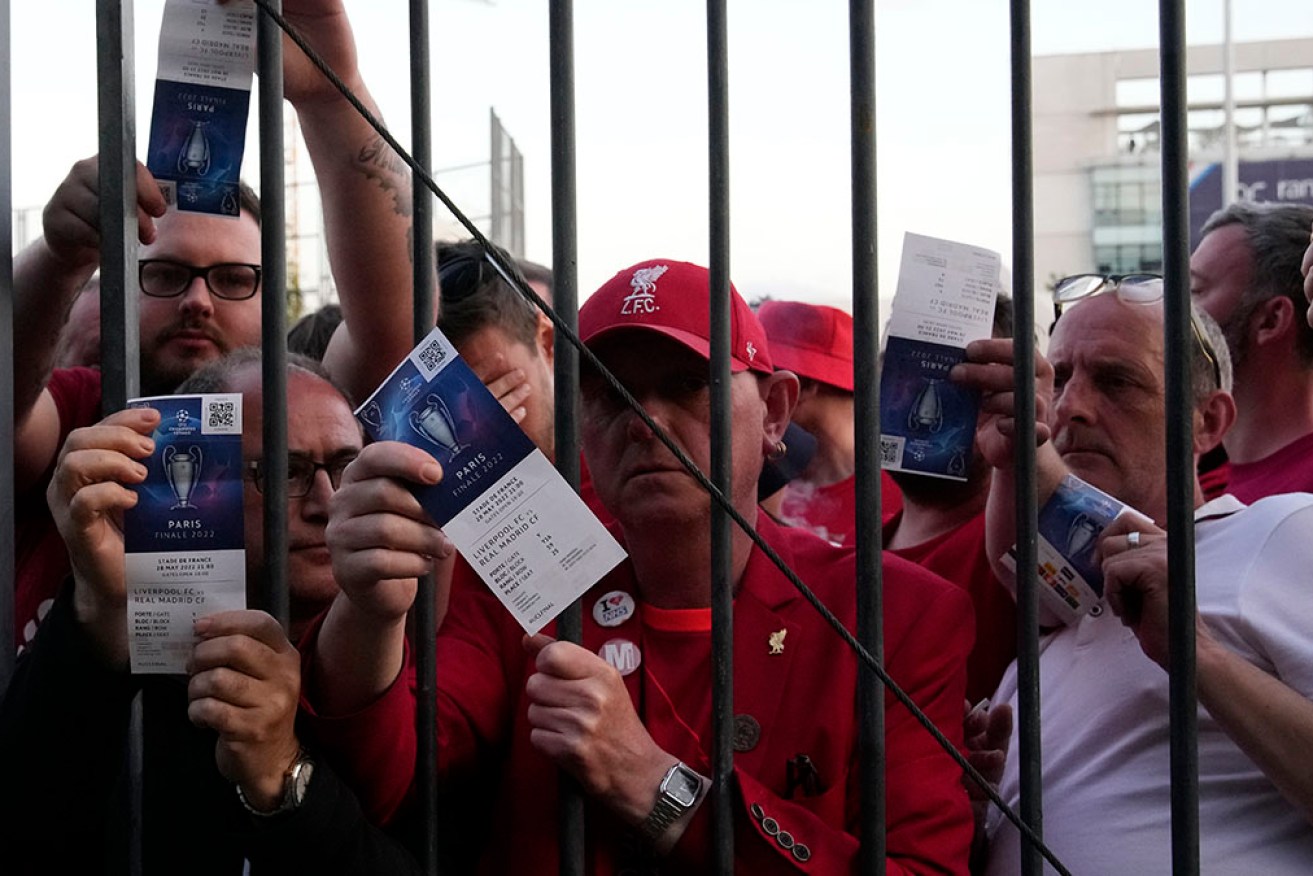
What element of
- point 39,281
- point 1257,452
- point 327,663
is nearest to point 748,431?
point 327,663

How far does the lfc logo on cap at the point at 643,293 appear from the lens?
2.00 m

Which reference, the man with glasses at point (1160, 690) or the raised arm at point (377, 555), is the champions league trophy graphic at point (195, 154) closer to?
the raised arm at point (377, 555)

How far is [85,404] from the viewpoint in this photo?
2.52 m

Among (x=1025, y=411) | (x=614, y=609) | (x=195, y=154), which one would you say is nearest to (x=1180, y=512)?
(x=1025, y=411)

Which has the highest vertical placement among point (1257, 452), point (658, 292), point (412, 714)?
point (658, 292)

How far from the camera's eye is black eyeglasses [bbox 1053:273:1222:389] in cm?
235

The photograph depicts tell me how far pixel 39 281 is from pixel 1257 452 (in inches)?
91.0

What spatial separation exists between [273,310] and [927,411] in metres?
0.74

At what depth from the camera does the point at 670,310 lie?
2002 mm

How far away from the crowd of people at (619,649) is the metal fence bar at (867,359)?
5 centimetres

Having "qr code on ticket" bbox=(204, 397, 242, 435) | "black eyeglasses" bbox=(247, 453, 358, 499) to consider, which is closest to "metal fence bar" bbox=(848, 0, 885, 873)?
"qr code on ticket" bbox=(204, 397, 242, 435)

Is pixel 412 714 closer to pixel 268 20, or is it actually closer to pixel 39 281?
pixel 268 20

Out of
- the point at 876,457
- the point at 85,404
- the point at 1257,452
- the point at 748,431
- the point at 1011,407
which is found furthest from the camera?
the point at 1257,452

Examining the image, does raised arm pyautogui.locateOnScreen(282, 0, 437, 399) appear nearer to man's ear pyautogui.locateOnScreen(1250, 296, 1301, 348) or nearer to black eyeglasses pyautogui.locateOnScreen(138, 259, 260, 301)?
black eyeglasses pyautogui.locateOnScreen(138, 259, 260, 301)
